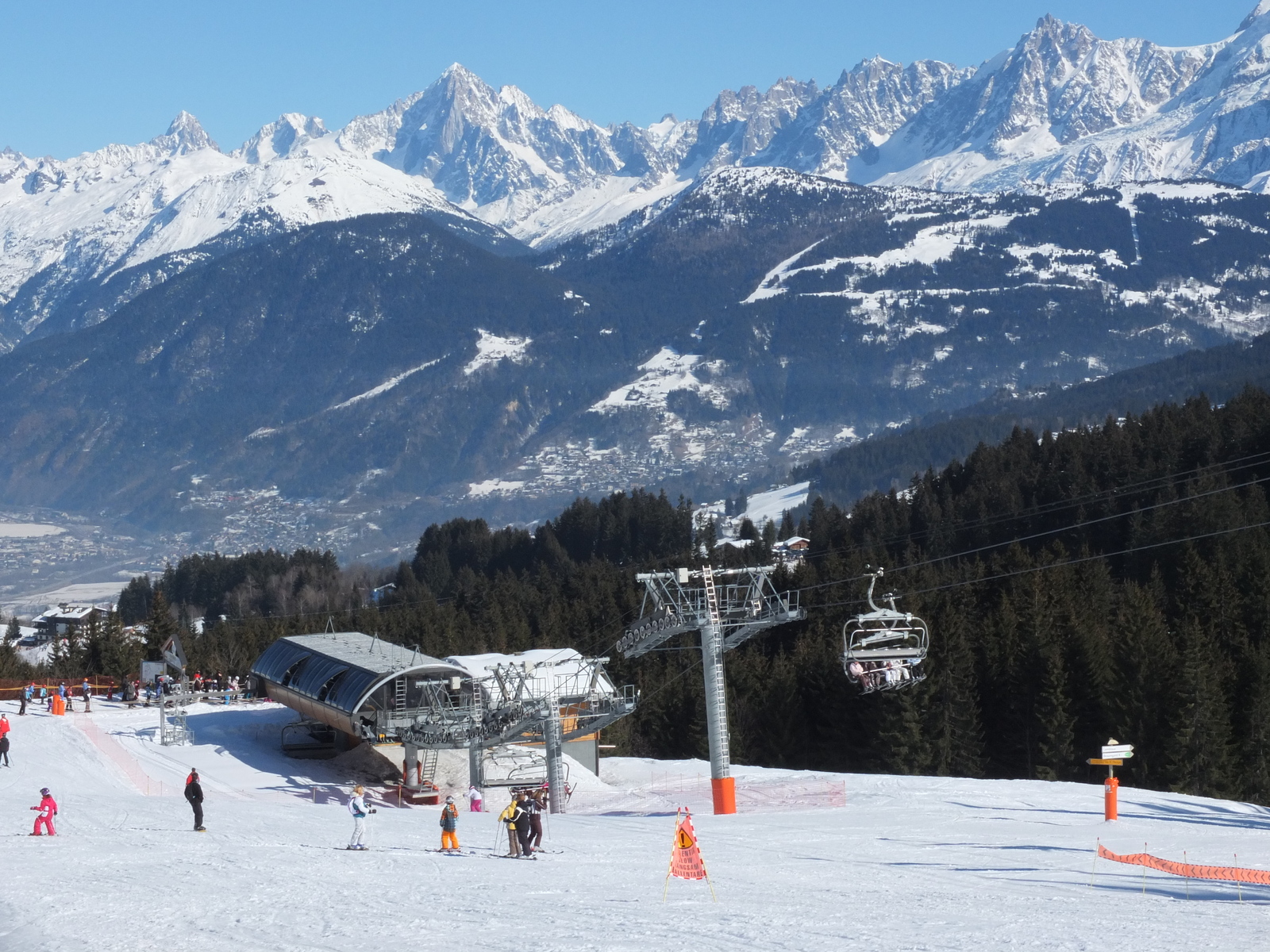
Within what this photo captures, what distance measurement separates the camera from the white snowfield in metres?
30.0

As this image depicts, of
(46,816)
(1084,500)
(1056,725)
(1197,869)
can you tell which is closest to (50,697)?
(46,816)

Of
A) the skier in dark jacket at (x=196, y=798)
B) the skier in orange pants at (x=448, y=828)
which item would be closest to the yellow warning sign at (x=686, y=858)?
the skier in orange pants at (x=448, y=828)

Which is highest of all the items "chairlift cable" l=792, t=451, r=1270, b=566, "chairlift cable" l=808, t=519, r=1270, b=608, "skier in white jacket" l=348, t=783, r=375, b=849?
"chairlift cable" l=792, t=451, r=1270, b=566

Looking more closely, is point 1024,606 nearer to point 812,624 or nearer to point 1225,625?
point 1225,625

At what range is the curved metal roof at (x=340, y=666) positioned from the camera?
71750 millimetres

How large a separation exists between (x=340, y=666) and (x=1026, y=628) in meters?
34.9

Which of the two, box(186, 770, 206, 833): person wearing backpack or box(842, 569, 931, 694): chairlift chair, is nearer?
box(186, 770, 206, 833): person wearing backpack

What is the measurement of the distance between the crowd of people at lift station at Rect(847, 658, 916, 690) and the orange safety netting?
48.4 feet

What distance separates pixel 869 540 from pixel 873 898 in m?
128

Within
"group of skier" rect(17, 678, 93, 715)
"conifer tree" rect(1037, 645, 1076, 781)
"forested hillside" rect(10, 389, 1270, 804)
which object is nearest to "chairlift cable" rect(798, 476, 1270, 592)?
"forested hillside" rect(10, 389, 1270, 804)

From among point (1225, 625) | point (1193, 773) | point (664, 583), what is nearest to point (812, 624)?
point (1225, 625)

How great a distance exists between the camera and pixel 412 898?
34.4m

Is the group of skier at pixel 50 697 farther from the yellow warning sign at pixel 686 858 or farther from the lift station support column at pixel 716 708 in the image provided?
the yellow warning sign at pixel 686 858

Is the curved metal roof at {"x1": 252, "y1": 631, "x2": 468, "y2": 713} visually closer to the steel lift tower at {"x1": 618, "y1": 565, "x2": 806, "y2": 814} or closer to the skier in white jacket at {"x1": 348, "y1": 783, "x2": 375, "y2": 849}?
the steel lift tower at {"x1": 618, "y1": 565, "x2": 806, "y2": 814}
